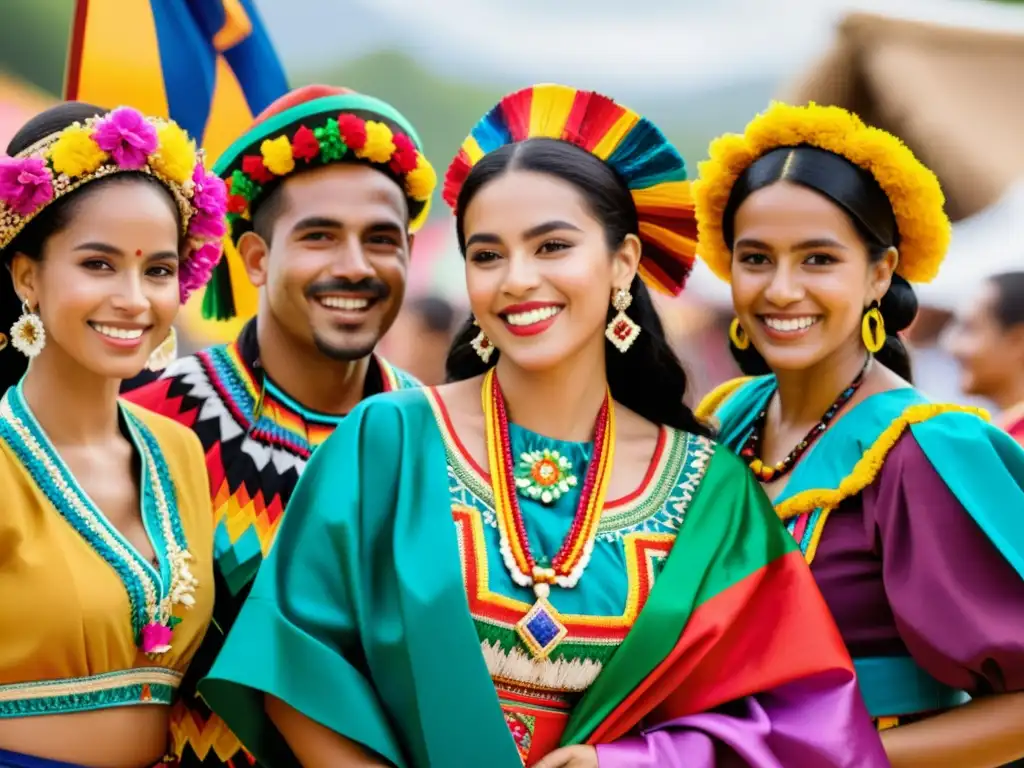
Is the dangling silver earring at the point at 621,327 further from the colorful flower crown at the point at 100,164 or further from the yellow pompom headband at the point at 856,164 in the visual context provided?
the colorful flower crown at the point at 100,164

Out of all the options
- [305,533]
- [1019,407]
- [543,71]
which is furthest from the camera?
[543,71]

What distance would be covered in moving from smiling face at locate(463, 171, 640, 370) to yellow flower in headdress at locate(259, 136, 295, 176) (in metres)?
0.96

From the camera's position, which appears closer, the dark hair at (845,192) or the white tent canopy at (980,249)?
the dark hair at (845,192)

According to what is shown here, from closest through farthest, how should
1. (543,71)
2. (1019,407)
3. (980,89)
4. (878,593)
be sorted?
(878,593)
(1019,407)
(980,89)
(543,71)

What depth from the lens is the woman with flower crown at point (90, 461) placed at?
2393 millimetres

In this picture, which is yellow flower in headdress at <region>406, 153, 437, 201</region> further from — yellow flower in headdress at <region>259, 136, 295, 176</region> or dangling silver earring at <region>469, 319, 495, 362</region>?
dangling silver earring at <region>469, 319, 495, 362</region>

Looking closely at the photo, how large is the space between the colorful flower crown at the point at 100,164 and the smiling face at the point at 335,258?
581mm

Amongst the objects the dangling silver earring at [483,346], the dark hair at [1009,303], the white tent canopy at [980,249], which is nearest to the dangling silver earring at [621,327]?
the dangling silver earring at [483,346]

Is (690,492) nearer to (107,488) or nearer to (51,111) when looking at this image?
(107,488)

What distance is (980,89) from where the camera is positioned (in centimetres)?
746

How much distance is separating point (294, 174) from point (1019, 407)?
10.2 feet

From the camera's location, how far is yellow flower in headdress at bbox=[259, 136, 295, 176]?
3357 millimetres

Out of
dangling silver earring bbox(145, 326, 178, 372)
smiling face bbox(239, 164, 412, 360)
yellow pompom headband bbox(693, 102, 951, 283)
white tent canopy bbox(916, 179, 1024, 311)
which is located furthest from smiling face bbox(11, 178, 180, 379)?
white tent canopy bbox(916, 179, 1024, 311)

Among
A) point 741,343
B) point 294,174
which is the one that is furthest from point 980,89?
point 294,174
